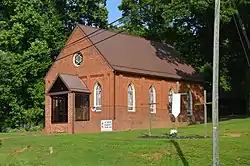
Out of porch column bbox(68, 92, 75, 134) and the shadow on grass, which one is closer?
the shadow on grass

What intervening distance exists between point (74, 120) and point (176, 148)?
1985cm

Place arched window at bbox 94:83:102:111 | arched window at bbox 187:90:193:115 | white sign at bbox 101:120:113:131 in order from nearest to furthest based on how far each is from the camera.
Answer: white sign at bbox 101:120:113:131 < arched window at bbox 94:83:102:111 < arched window at bbox 187:90:193:115

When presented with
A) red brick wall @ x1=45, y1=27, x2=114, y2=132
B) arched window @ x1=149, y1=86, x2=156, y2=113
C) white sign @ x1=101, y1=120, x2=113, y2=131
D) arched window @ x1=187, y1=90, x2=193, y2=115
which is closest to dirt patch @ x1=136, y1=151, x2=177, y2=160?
white sign @ x1=101, y1=120, x2=113, y2=131

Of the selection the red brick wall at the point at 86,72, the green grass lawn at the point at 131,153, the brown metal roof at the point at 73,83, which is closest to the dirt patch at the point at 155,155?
the green grass lawn at the point at 131,153

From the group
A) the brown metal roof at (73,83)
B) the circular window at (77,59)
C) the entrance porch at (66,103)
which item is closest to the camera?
the entrance porch at (66,103)

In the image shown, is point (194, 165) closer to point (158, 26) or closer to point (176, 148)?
point (176, 148)

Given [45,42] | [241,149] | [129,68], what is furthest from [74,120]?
[241,149]

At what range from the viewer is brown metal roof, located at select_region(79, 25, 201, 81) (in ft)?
136

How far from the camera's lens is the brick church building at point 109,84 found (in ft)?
131

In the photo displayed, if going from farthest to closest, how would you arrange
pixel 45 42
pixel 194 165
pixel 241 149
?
pixel 45 42, pixel 241 149, pixel 194 165

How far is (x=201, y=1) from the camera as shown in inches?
1393

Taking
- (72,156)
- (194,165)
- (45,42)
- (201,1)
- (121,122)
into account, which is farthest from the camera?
(45,42)

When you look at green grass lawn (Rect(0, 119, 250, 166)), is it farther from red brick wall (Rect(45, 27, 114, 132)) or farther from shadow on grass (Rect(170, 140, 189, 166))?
red brick wall (Rect(45, 27, 114, 132))

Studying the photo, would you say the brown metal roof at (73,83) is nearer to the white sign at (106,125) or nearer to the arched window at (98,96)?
the arched window at (98,96)
